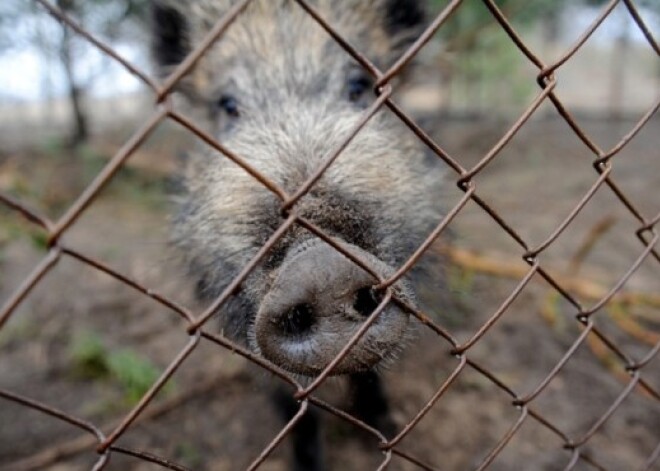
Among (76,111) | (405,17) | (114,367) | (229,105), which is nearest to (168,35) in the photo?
(229,105)

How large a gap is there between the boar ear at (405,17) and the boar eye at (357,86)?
2.12 ft

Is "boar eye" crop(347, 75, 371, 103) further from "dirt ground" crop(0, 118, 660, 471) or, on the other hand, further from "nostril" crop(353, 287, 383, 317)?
"nostril" crop(353, 287, 383, 317)

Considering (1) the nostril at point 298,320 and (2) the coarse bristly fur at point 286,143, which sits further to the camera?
(2) the coarse bristly fur at point 286,143

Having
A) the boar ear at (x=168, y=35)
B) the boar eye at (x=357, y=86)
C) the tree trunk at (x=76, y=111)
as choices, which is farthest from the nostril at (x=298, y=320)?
the tree trunk at (x=76, y=111)

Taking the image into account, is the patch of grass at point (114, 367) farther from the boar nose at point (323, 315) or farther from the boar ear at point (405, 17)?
the boar ear at point (405, 17)

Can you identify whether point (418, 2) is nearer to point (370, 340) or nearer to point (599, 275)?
point (599, 275)

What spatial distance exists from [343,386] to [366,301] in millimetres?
1151

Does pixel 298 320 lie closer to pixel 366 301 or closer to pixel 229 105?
pixel 366 301

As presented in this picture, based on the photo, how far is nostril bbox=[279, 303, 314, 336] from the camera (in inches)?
47.7

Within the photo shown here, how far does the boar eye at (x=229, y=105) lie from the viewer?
2701 mm

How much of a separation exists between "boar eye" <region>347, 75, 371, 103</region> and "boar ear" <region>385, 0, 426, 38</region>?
0.64 metres

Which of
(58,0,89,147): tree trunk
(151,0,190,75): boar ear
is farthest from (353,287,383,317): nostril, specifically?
(58,0,89,147): tree trunk

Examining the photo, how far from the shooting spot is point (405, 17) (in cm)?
322

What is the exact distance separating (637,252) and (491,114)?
602cm
